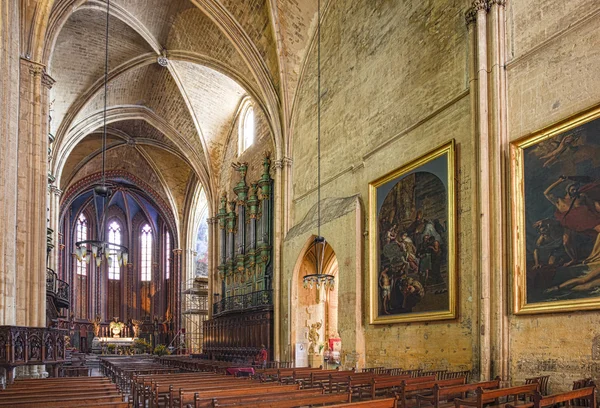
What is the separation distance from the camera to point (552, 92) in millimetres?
9328

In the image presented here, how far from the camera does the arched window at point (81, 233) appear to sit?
39625 millimetres

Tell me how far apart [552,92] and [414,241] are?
4471 mm

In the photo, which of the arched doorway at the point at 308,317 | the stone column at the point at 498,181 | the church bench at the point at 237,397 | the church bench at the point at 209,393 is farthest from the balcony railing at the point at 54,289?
the stone column at the point at 498,181

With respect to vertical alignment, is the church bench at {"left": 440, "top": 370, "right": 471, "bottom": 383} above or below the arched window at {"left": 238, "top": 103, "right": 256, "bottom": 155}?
below

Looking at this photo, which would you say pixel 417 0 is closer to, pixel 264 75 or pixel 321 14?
pixel 321 14

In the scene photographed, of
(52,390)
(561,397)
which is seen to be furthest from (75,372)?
(561,397)

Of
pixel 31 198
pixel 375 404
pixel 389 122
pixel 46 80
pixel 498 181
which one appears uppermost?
pixel 46 80

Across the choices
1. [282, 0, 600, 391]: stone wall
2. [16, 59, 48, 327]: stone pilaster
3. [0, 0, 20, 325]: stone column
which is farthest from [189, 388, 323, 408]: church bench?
[16, 59, 48, 327]: stone pilaster

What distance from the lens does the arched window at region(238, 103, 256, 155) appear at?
2556cm

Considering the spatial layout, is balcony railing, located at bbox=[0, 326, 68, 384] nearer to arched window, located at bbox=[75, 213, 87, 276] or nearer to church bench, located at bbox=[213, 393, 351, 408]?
church bench, located at bbox=[213, 393, 351, 408]

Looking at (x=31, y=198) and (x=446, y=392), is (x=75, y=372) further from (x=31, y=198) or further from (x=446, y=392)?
(x=446, y=392)

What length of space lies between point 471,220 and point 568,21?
3.80m

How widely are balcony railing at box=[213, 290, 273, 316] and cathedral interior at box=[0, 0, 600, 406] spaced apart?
4.9 inches

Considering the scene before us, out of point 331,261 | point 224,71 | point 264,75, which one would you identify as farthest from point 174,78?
point 331,261
